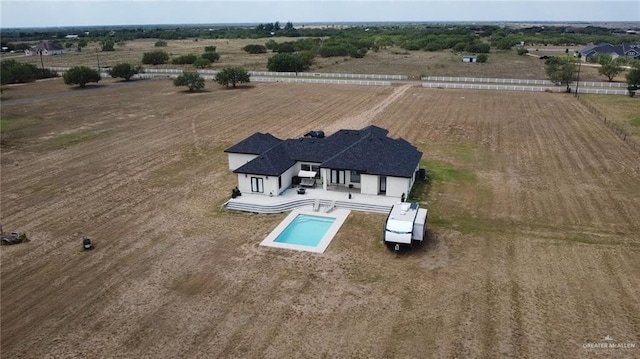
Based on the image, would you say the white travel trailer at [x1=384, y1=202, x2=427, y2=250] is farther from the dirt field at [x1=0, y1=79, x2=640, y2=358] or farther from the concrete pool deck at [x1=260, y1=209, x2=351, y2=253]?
the concrete pool deck at [x1=260, y1=209, x2=351, y2=253]

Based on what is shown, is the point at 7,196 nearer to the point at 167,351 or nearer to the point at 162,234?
the point at 162,234

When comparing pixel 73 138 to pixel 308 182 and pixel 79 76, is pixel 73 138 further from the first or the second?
pixel 79 76

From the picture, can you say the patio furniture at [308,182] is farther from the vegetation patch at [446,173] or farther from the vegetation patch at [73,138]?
the vegetation patch at [73,138]

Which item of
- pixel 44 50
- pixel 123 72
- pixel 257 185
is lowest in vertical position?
pixel 257 185

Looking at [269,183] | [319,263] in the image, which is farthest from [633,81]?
[319,263]

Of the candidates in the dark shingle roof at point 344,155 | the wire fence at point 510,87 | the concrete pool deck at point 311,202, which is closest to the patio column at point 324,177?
the dark shingle roof at point 344,155

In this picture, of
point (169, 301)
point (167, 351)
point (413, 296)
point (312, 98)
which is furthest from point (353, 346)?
point (312, 98)

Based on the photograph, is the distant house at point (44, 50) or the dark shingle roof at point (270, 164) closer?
the dark shingle roof at point (270, 164)
